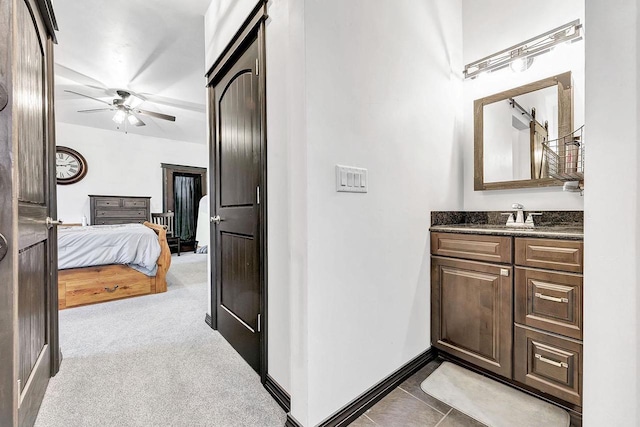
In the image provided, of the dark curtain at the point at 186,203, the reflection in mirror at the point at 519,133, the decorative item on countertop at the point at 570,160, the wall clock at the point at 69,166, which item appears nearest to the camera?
the decorative item on countertop at the point at 570,160

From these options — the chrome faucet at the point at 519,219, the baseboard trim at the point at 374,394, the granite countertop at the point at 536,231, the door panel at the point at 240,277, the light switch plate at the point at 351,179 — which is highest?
the light switch plate at the point at 351,179

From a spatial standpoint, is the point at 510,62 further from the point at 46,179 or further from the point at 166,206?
the point at 166,206

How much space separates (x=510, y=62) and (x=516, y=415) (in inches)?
85.8

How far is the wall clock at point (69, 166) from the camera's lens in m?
5.09

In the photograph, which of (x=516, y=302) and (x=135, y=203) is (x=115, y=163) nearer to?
(x=135, y=203)

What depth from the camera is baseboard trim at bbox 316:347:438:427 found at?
3.99 ft

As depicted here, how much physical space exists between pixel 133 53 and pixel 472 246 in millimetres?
3789

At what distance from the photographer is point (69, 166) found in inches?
203

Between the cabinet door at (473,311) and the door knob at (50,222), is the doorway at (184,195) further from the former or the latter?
the cabinet door at (473,311)

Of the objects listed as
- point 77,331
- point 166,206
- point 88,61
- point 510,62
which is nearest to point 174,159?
A: point 166,206

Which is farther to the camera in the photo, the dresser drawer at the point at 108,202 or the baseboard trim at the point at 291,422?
the dresser drawer at the point at 108,202

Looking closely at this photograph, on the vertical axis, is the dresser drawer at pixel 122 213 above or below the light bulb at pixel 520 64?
below

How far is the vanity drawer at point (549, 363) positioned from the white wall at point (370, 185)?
0.51 metres

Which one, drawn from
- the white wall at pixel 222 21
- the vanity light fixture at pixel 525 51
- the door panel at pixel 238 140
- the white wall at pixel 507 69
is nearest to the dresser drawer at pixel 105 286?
the door panel at pixel 238 140
